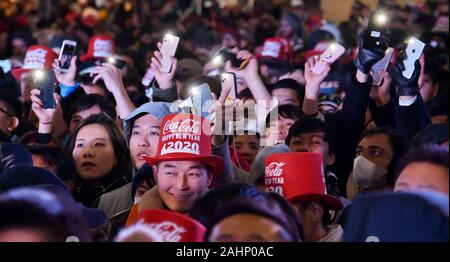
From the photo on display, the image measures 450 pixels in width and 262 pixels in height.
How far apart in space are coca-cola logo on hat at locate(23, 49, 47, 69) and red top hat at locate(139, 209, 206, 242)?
5.70 meters

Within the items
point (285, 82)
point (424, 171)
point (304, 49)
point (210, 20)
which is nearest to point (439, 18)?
point (304, 49)

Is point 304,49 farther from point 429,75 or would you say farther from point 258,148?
point 258,148

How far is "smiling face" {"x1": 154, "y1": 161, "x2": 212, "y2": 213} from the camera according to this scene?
4848mm

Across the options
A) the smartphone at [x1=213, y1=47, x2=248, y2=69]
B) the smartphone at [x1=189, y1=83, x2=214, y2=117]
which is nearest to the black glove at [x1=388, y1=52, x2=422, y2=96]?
the smartphone at [x1=189, y1=83, x2=214, y2=117]

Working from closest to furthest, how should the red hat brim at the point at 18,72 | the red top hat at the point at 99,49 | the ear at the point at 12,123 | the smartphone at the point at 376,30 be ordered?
the smartphone at the point at 376,30, the ear at the point at 12,123, the red hat brim at the point at 18,72, the red top hat at the point at 99,49

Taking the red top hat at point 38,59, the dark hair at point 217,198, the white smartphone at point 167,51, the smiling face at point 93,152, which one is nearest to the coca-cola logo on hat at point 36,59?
the red top hat at point 38,59

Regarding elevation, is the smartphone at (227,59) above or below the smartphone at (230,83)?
above

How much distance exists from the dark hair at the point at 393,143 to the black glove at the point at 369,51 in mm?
456

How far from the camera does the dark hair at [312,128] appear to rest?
6273mm

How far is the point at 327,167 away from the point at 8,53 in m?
8.56

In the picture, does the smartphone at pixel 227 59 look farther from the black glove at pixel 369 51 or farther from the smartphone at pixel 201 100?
the smartphone at pixel 201 100

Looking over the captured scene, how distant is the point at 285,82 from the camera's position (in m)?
8.14

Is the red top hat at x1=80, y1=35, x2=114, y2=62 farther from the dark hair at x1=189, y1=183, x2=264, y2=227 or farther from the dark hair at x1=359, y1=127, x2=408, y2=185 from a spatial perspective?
the dark hair at x1=189, y1=183, x2=264, y2=227

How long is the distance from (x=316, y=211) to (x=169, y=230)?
143cm
